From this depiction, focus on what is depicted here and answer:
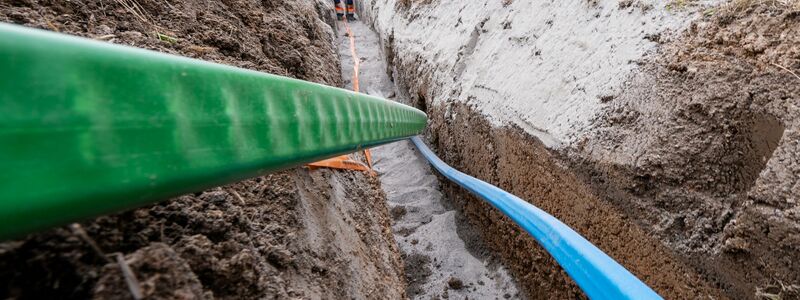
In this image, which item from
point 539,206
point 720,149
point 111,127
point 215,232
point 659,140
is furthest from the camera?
point 539,206

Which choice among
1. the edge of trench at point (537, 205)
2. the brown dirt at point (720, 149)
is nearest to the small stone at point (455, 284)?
the edge of trench at point (537, 205)

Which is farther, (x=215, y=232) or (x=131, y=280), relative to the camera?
(x=215, y=232)

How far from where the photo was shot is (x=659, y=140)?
1.28m

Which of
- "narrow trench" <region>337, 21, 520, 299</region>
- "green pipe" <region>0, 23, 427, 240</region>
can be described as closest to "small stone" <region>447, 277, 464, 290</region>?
"narrow trench" <region>337, 21, 520, 299</region>

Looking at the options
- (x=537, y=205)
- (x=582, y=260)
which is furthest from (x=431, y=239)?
(x=582, y=260)

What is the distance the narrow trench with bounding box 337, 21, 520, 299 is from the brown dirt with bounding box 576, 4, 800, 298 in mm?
993

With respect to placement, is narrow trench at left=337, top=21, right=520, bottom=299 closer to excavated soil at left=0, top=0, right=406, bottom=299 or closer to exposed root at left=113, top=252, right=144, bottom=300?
excavated soil at left=0, top=0, right=406, bottom=299

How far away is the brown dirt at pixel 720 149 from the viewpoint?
3.34ft

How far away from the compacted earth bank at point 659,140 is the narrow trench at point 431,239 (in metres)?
0.16

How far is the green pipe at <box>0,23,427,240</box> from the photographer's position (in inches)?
13.8

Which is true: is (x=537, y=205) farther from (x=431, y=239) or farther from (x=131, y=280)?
(x=131, y=280)

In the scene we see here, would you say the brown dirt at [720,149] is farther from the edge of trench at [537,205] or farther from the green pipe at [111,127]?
the green pipe at [111,127]

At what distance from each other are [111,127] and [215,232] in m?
0.41

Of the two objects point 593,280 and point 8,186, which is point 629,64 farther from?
point 8,186
